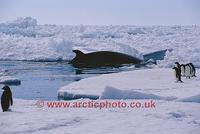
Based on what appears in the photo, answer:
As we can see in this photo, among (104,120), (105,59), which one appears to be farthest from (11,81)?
(105,59)

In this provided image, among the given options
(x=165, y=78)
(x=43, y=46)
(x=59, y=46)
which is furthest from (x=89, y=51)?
(x=165, y=78)

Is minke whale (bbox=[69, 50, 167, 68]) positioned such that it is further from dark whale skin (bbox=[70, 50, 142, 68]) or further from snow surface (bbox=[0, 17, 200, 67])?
snow surface (bbox=[0, 17, 200, 67])

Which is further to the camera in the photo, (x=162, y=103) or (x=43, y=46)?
(x=43, y=46)

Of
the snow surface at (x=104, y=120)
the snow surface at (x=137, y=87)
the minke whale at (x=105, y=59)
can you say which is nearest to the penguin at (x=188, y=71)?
the snow surface at (x=137, y=87)

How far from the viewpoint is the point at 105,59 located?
3000 centimetres

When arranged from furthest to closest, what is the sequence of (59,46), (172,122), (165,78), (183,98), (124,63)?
1. (59,46)
2. (124,63)
3. (165,78)
4. (183,98)
5. (172,122)

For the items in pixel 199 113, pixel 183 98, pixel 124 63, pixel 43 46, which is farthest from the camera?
pixel 43 46

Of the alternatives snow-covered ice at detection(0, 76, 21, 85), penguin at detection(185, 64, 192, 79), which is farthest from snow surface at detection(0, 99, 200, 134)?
snow-covered ice at detection(0, 76, 21, 85)

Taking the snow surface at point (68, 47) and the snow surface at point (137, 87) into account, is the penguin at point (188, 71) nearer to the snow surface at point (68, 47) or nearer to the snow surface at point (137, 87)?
the snow surface at point (137, 87)

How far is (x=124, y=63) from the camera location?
29.0 m

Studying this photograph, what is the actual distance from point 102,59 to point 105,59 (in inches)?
9.5

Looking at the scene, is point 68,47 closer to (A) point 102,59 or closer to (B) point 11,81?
(A) point 102,59

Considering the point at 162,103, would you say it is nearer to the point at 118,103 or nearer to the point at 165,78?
the point at 118,103

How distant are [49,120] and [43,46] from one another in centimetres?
3403
